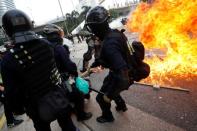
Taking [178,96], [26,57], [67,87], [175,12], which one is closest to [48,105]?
[26,57]

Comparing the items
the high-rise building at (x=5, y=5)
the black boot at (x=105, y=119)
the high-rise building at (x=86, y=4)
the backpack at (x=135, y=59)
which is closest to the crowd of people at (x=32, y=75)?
the backpack at (x=135, y=59)

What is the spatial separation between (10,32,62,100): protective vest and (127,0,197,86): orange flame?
13.1ft

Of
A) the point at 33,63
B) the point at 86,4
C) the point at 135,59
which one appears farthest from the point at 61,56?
the point at 86,4

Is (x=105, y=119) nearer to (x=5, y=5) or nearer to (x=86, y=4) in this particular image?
(x=5, y=5)

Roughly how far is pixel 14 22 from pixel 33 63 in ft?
1.91

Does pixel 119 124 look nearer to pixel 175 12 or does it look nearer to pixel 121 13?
pixel 175 12

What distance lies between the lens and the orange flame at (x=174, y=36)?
7078mm

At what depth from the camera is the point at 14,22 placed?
134 inches

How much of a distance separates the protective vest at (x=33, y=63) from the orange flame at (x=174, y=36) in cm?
399

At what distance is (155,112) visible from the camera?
203 inches

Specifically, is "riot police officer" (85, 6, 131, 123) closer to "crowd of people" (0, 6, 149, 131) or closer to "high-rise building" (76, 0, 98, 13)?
"crowd of people" (0, 6, 149, 131)

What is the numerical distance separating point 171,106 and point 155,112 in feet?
1.18

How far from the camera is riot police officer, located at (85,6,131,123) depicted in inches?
156

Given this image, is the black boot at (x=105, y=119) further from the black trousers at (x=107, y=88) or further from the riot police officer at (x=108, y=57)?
the riot police officer at (x=108, y=57)
